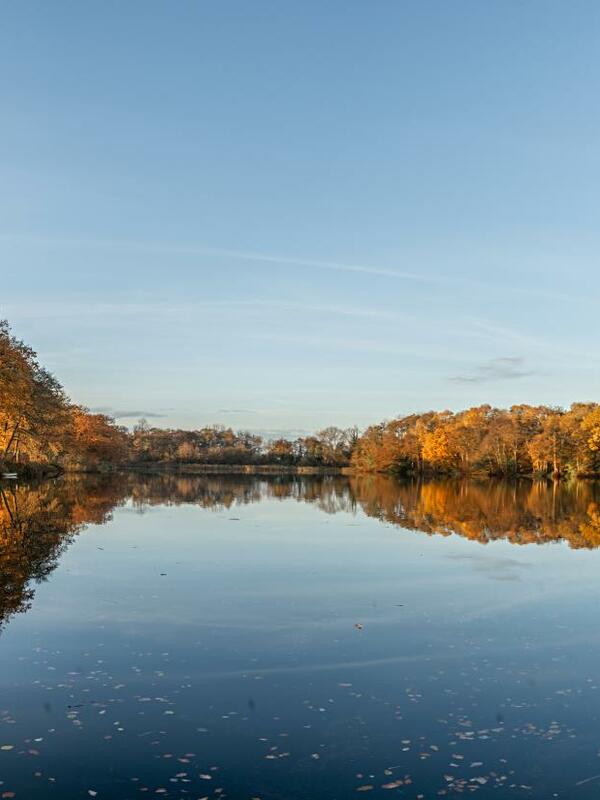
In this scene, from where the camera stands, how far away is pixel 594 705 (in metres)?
8.73

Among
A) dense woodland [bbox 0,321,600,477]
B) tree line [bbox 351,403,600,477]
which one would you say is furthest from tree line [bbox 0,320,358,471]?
tree line [bbox 351,403,600,477]

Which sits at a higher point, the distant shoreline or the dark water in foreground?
the dark water in foreground

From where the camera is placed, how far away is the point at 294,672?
32.1ft

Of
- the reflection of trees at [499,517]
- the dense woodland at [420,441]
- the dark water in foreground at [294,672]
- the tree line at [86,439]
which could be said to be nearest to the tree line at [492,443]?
the dense woodland at [420,441]

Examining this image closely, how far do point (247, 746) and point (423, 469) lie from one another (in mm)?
105637

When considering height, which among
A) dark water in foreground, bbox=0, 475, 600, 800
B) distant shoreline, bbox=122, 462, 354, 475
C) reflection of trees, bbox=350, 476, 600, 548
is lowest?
distant shoreline, bbox=122, 462, 354, 475

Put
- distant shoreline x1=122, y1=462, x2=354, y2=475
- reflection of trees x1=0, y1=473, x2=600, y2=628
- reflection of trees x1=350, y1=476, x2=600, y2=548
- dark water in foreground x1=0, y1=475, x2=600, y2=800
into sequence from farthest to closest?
A: distant shoreline x1=122, y1=462, x2=354, y2=475 → reflection of trees x1=350, y1=476, x2=600, y2=548 → reflection of trees x1=0, y1=473, x2=600, y2=628 → dark water in foreground x1=0, y1=475, x2=600, y2=800

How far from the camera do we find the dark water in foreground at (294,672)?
22.0ft

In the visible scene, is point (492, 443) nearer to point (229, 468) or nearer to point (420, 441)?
point (420, 441)

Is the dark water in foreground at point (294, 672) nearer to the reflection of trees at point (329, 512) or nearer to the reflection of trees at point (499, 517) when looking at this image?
the reflection of trees at point (329, 512)

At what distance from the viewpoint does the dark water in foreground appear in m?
6.72

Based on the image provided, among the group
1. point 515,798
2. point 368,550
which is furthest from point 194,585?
point 515,798

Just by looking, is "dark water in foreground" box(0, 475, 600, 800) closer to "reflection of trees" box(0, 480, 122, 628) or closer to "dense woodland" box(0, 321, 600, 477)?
"reflection of trees" box(0, 480, 122, 628)

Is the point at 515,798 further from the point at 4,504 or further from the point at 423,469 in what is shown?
the point at 423,469
